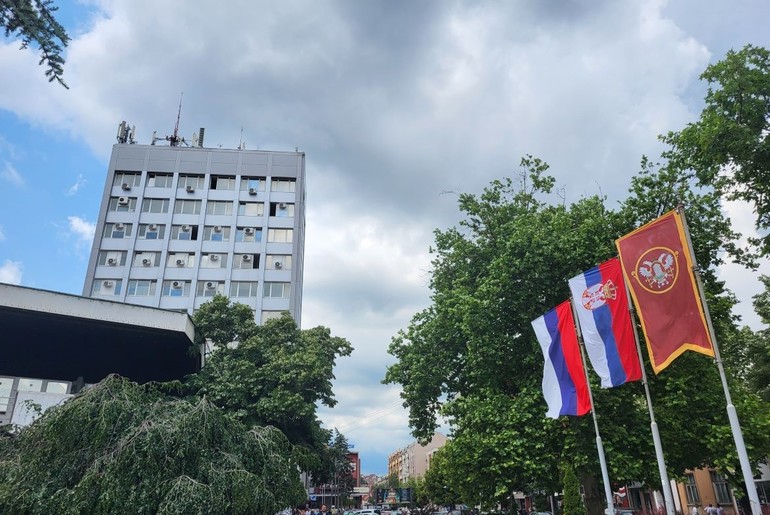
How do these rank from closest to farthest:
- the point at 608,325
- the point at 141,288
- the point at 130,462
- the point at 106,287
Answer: the point at 130,462 → the point at 608,325 → the point at 106,287 → the point at 141,288

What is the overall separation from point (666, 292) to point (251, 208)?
47996mm

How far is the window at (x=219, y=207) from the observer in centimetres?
5406

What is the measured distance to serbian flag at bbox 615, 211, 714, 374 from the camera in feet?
35.3

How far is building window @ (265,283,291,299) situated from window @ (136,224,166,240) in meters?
12.3

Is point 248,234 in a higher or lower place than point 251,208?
lower

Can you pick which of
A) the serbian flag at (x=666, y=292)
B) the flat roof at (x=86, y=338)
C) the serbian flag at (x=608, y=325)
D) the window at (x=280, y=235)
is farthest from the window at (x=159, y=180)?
the serbian flag at (x=666, y=292)

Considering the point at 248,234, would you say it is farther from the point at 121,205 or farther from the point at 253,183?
the point at 121,205

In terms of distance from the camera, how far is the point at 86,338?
25.5m

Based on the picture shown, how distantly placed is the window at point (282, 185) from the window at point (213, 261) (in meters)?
8.97

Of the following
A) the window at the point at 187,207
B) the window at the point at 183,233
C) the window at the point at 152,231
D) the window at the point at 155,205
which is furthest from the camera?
the window at the point at 187,207

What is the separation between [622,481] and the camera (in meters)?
18.9

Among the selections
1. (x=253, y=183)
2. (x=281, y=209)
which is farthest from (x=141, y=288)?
(x=281, y=209)

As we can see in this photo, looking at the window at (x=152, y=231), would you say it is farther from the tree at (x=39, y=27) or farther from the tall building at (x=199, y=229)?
the tree at (x=39, y=27)

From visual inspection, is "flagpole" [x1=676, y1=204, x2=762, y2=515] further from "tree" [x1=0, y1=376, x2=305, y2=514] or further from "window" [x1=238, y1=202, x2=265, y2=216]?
"window" [x1=238, y1=202, x2=265, y2=216]
